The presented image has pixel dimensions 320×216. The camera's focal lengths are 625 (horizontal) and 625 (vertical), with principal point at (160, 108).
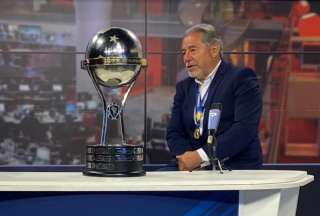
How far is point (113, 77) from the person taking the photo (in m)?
2.35

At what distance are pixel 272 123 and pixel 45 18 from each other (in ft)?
10.7

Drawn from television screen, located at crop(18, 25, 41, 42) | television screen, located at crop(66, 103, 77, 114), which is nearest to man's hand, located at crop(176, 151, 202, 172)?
television screen, located at crop(66, 103, 77, 114)

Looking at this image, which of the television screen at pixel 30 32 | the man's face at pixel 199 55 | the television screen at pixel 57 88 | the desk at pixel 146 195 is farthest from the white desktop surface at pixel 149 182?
the television screen at pixel 30 32

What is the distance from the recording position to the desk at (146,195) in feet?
6.79

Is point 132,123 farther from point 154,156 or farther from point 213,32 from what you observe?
point 213,32

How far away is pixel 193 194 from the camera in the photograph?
2.18 meters

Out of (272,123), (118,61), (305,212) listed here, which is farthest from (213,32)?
(272,123)

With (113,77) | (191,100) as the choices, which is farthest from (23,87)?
(113,77)

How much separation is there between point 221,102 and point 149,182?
3.21ft

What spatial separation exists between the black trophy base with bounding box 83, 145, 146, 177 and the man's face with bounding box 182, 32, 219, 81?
84 centimetres

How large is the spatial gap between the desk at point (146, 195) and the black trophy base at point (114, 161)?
0.06 meters

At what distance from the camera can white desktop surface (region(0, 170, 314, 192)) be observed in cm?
206

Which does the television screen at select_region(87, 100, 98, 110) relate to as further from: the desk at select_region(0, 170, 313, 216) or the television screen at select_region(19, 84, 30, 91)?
the desk at select_region(0, 170, 313, 216)

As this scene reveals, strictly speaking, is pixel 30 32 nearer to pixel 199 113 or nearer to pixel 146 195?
pixel 199 113
